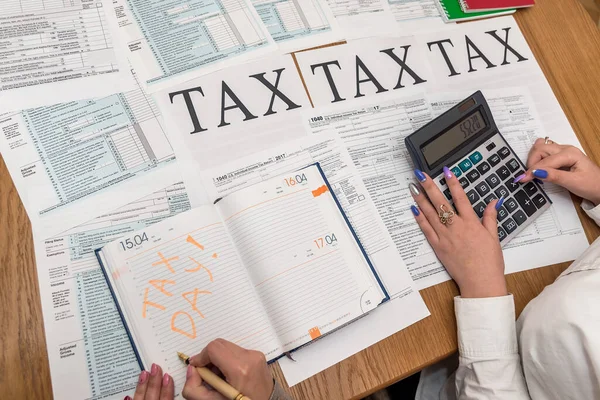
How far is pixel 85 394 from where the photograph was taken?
0.52m

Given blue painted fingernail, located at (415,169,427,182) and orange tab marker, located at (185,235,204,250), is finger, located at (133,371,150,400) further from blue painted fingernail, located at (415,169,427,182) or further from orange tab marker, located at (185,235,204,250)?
blue painted fingernail, located at (415,169,427,182)

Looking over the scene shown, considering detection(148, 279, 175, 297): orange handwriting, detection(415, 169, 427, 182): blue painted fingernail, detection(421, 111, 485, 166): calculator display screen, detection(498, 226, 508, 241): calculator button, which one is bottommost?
detection(498, 226, 508, 241): calculator button

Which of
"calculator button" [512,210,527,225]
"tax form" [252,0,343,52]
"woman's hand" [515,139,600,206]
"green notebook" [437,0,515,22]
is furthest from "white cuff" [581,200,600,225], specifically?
"tax form" [252,0,343,52]

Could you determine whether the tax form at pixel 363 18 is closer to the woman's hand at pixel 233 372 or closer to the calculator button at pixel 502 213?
the calculator button at pixel 502 213

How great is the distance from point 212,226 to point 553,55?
68 centimetres

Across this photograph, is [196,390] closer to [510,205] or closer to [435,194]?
[435,194]

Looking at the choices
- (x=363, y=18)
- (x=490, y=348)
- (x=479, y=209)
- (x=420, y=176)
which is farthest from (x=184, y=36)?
(x=490, y=348)

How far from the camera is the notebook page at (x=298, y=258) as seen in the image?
21.8 inches

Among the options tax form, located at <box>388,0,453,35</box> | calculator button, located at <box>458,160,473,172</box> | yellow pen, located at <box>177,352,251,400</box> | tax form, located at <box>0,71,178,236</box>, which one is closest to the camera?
yellow pen, located at <box>177,352,251,400</box>

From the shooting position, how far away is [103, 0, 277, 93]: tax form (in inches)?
26.0

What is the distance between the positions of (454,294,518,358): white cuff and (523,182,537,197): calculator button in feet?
0.60

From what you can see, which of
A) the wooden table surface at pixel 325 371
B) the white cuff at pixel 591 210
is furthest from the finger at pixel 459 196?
the white cuff at pixel 591 210

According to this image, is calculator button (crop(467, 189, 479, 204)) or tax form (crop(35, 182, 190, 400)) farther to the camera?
calculator button (crop(467, 189, 479, 204))

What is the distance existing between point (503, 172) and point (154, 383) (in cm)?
56
